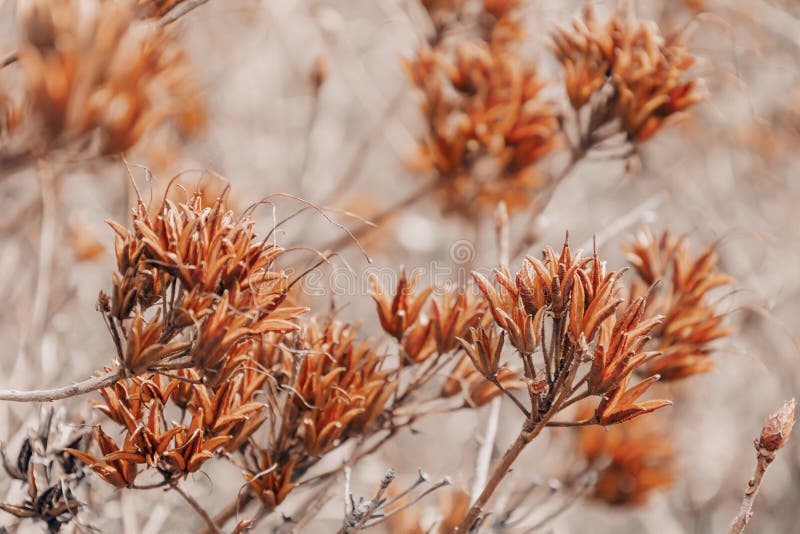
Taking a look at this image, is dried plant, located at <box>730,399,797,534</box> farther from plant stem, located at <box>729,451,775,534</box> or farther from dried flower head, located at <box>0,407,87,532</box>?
dried flower head, located at <box>0,407,87,532</box>

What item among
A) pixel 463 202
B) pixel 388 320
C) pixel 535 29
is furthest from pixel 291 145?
pixel 388 320

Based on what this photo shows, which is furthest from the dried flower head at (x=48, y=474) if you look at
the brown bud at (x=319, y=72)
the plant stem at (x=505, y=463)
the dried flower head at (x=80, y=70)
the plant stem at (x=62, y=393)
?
the brown bud at (x=319, y=72)

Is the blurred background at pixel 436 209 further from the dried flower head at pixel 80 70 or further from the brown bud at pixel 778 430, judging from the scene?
the brown bud at pixel 778 430

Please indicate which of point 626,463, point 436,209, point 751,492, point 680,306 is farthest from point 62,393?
point 436,209

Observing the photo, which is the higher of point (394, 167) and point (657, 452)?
point (394, 167)

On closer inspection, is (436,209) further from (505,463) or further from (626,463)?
(505,463)

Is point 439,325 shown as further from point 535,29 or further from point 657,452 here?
point 535,29
